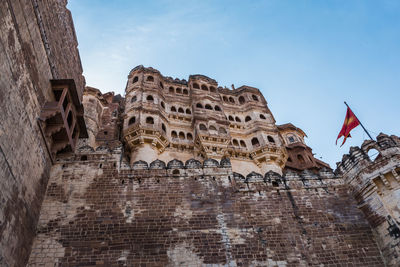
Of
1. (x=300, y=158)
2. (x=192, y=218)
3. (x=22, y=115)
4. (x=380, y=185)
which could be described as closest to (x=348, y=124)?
(x=380, y=185)

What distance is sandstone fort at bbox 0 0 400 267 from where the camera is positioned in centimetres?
865

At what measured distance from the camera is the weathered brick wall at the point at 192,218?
30.9 ft

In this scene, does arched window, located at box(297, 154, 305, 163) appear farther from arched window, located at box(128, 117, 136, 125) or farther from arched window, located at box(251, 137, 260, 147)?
arched window, located at box(128, 117, 136, 125)

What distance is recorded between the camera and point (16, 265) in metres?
8.12

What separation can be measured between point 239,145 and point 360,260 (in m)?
15.4

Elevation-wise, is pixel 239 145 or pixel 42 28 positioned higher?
pixel 239 145

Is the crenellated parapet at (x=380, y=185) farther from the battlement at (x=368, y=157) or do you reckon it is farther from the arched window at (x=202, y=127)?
the arched window at (x=202, y=127)

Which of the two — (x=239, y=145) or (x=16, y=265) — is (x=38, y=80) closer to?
(x=16, y=265)

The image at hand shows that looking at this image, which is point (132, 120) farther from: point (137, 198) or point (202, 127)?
point (137, 198)

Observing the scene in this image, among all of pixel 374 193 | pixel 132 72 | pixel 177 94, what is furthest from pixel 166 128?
pixel 374 193

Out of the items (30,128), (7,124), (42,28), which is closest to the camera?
(7,124)

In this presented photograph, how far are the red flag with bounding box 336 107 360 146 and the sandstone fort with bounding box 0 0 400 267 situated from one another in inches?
105

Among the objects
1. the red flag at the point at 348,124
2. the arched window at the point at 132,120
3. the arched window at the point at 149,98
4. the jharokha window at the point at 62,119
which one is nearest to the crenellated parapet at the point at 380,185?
the red flag at the point at 348,124

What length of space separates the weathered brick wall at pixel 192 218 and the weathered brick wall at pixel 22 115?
0.94 meters
